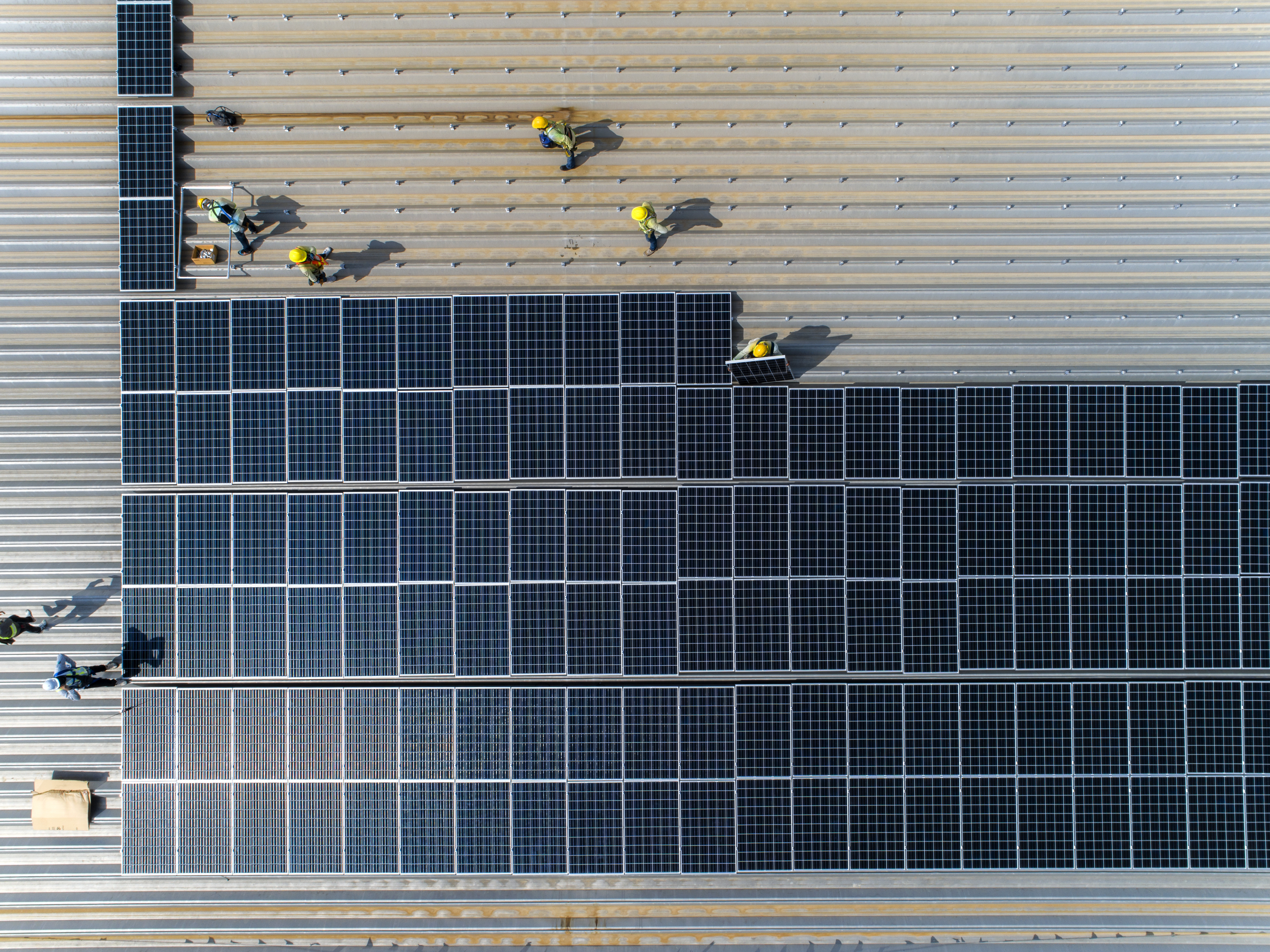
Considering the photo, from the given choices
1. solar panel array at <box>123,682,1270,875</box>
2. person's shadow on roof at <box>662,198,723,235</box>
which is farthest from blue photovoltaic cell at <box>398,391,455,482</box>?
person's shadow on roof at <box>662,198,723,235</box>

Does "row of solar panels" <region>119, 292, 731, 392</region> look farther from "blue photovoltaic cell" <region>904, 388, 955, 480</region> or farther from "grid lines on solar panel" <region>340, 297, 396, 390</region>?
"blue photovoltaic cell" <region>904, 388, 955, 480</region>

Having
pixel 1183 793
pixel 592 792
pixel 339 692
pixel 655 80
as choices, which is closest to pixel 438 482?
pixel 339 692

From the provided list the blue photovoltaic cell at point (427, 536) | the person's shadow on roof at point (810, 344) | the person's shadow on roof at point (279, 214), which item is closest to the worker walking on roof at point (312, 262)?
the person's shadow on roof at point (279, 214)

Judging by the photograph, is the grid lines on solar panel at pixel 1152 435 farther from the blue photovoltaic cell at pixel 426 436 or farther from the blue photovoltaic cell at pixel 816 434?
the blue photovoltaic cell at pixel 426 436

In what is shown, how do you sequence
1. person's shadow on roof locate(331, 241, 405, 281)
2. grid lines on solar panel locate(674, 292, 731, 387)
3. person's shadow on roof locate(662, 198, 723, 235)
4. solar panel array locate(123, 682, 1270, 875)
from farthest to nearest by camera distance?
person's shadow on roof locate(331, 241, 405, 281) < person's shadow on roof locate(662, 198, 723, 235) < grid lines on solar panel locate(674, 292, 731, 387) < solar panel array locate(123, 682, 1270, 875)

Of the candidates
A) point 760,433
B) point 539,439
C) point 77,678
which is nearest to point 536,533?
point 539,439

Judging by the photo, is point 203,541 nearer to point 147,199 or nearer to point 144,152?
point 147,199
